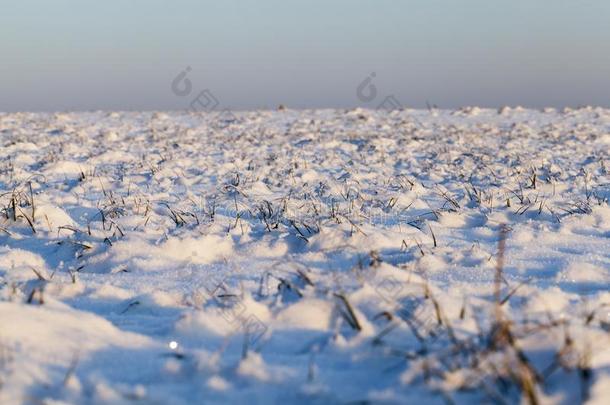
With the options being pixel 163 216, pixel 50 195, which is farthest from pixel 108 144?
pixel 163 216

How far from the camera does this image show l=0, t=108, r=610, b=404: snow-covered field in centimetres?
151

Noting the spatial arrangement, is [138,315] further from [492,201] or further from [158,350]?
[492,201]

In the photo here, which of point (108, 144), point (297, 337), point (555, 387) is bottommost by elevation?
point (108, 144)

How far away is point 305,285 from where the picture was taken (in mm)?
2211

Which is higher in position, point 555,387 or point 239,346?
point 555,387

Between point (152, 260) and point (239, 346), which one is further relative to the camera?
point (152, 260)

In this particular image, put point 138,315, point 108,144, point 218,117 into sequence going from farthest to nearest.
Answer: point 218,117, point 108,144, point 138,315

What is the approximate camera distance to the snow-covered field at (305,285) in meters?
1.51

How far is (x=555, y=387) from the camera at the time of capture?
1.40 meters

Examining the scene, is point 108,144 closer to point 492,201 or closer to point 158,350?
point 492,201

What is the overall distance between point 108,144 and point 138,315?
762cm

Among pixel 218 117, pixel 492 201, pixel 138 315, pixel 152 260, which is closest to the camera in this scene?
pixel 138 315

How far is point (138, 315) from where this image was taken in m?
2.20

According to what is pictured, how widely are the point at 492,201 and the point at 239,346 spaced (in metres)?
2.96
